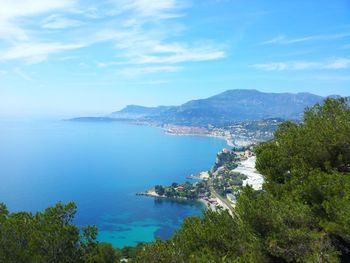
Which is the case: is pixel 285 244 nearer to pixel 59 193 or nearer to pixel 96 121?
pixel 59 193

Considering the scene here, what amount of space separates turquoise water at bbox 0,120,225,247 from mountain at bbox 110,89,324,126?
214 ft

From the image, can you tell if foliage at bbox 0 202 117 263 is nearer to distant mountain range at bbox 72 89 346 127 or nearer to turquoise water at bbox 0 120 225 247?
turquoise water at bbox 0 120 225 247

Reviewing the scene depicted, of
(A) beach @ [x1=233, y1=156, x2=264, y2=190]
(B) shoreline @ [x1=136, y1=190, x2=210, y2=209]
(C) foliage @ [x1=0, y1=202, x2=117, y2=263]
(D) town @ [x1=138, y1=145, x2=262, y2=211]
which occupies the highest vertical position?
(C) foliage @ [x1=0, y1=202, x2=117, y2=263]

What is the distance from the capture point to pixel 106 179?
40375 mm


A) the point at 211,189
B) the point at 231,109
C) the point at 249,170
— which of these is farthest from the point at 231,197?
the point at 231,109

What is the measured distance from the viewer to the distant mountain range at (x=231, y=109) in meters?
139

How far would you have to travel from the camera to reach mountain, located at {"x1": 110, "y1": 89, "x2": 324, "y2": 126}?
139 meters

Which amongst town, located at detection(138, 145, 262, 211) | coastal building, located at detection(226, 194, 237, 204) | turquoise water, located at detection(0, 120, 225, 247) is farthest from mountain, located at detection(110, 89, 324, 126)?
coastal building, located at detection(226, 194, 237, 204)

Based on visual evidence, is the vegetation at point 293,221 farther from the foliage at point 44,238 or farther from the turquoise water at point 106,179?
the turquoise water at point 106,179

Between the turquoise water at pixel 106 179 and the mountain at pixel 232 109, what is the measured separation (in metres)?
65.3

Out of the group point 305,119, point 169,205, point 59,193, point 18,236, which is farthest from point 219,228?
point 59,193

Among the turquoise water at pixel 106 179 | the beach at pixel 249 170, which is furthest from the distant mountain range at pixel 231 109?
the beach at pixel 249 170

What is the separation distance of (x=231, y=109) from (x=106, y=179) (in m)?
132

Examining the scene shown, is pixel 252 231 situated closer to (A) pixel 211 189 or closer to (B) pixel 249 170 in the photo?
(A) pixel 211 189
